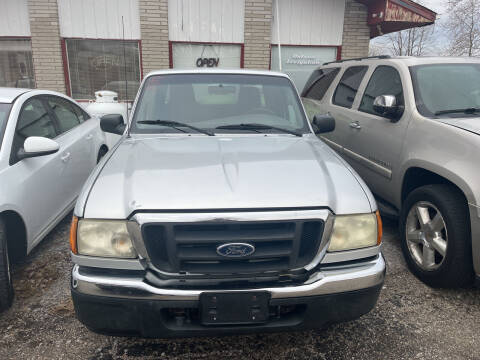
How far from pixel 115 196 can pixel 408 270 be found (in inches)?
109

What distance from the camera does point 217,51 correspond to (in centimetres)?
940

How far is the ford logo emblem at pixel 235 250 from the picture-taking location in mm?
1977

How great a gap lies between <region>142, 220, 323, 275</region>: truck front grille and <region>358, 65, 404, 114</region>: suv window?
8.38 feet

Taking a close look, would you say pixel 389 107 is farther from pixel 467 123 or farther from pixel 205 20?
pixel 205 20

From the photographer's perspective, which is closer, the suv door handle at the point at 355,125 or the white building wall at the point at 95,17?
the suv door handle at the point at 355,125

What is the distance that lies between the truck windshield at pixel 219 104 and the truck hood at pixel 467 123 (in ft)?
4.02

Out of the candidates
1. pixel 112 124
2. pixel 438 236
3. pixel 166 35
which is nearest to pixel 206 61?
pixel 166 35

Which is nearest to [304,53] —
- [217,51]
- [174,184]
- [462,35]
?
[217,51]

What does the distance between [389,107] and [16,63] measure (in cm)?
884

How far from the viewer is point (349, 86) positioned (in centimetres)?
521

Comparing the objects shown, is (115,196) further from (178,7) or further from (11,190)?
(178,7)

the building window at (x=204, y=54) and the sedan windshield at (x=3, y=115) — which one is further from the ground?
the building window at (x=204, y=54)

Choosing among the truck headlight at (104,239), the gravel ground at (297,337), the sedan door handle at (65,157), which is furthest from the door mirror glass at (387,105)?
the sedan door handle at (65,157)

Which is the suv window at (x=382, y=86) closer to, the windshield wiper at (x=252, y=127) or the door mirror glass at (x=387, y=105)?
the door mirror glass at (x=387, y=105)
